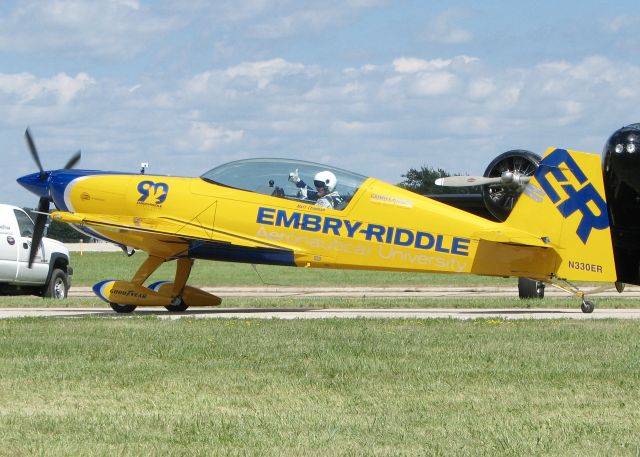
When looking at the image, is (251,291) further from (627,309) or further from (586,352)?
(586,352)

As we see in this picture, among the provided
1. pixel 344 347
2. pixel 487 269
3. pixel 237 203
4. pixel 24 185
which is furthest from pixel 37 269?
pixel 344 347

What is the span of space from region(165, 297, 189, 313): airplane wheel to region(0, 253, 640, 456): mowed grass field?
3994 millimetres

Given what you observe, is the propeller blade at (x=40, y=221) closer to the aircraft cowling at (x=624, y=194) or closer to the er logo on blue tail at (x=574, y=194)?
A: the er logo on blue tail at (x=574, y=194)

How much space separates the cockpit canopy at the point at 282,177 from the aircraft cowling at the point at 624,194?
4.61 metres

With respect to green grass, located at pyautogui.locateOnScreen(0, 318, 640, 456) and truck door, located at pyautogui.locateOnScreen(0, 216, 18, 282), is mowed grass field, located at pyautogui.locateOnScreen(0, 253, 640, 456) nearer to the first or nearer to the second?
green grass, located at pyautogui.locateOnScreen(0, 318, 640, 456)

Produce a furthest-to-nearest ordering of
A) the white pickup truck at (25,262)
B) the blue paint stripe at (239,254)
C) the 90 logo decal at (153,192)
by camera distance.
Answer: the white pickup truck at (25,262) → the 90 logo decal at (153,192) → the blue paint stripe at (239,254)

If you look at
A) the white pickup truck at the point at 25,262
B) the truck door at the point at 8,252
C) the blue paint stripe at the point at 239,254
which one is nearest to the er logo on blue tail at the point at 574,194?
the blue paint stripe at the point at 239,254

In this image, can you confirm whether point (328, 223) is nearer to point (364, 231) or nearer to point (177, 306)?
point (364, 231)

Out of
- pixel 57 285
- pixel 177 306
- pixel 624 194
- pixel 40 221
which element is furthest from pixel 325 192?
pixel 57 285

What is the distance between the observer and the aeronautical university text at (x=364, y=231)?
734 inches

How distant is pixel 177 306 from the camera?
67.7 feet

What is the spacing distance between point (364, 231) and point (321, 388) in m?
9.16

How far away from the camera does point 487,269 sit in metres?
18.5

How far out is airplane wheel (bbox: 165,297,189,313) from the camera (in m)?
20.5
